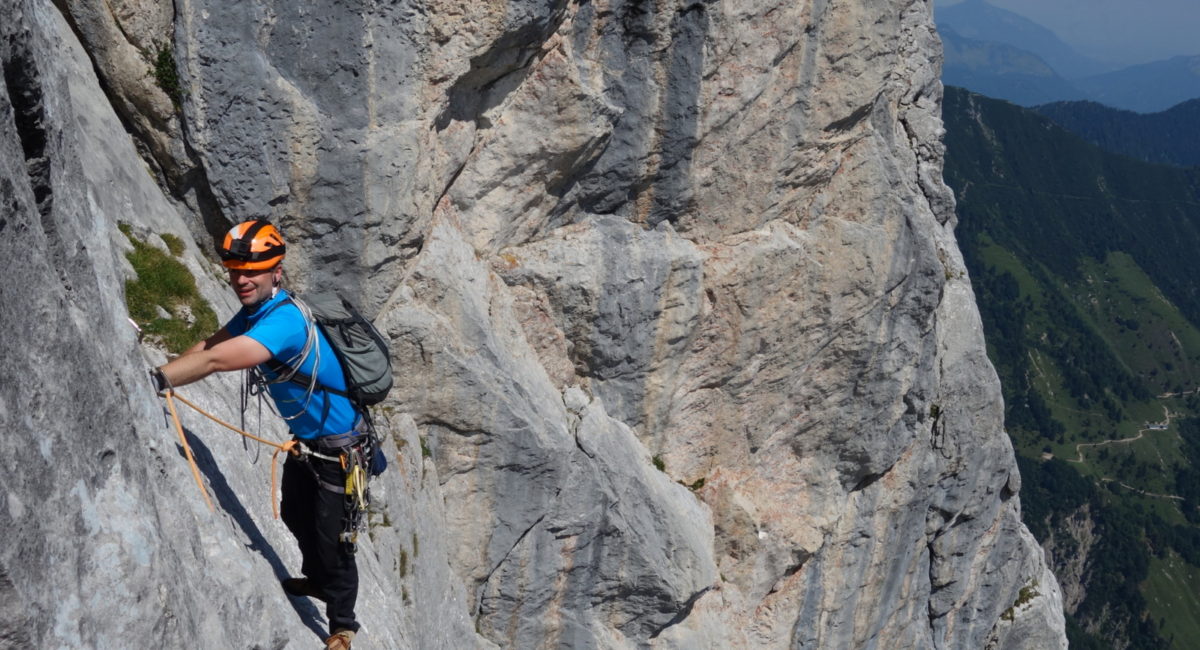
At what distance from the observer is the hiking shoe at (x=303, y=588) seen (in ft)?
30.2

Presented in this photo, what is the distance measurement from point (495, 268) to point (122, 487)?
1218 centimetres

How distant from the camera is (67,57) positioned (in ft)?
38.2

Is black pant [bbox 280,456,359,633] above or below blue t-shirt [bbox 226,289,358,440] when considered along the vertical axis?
below

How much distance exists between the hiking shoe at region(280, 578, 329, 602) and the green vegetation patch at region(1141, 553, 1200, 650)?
180295 millimetres

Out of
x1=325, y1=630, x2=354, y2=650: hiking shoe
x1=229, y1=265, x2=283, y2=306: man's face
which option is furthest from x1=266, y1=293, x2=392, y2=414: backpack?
x1=325, y1=630, x2=354, y2=650: hiking shoe

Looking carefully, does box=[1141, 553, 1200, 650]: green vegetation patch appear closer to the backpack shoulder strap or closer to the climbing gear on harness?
the climbing gear on harness

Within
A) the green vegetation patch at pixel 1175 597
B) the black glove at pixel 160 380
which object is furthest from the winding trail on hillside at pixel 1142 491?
the black glove at pixel 160 380

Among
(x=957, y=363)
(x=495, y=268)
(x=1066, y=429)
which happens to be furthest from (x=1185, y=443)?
(x=495, y=268)

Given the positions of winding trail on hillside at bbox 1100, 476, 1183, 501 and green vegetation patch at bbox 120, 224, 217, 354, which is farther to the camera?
winding trail on hillside at bbox 1100, 476, 1183, 501

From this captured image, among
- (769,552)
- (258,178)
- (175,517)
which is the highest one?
(258,178)

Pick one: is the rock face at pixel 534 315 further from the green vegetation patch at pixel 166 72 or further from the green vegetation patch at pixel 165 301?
the green vegetation patch at pixel 165 301

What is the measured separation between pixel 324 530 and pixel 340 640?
4.42ft

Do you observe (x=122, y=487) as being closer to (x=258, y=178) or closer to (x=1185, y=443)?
Answer: (x=258, y=178)

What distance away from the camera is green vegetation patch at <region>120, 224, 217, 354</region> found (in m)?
10.8
